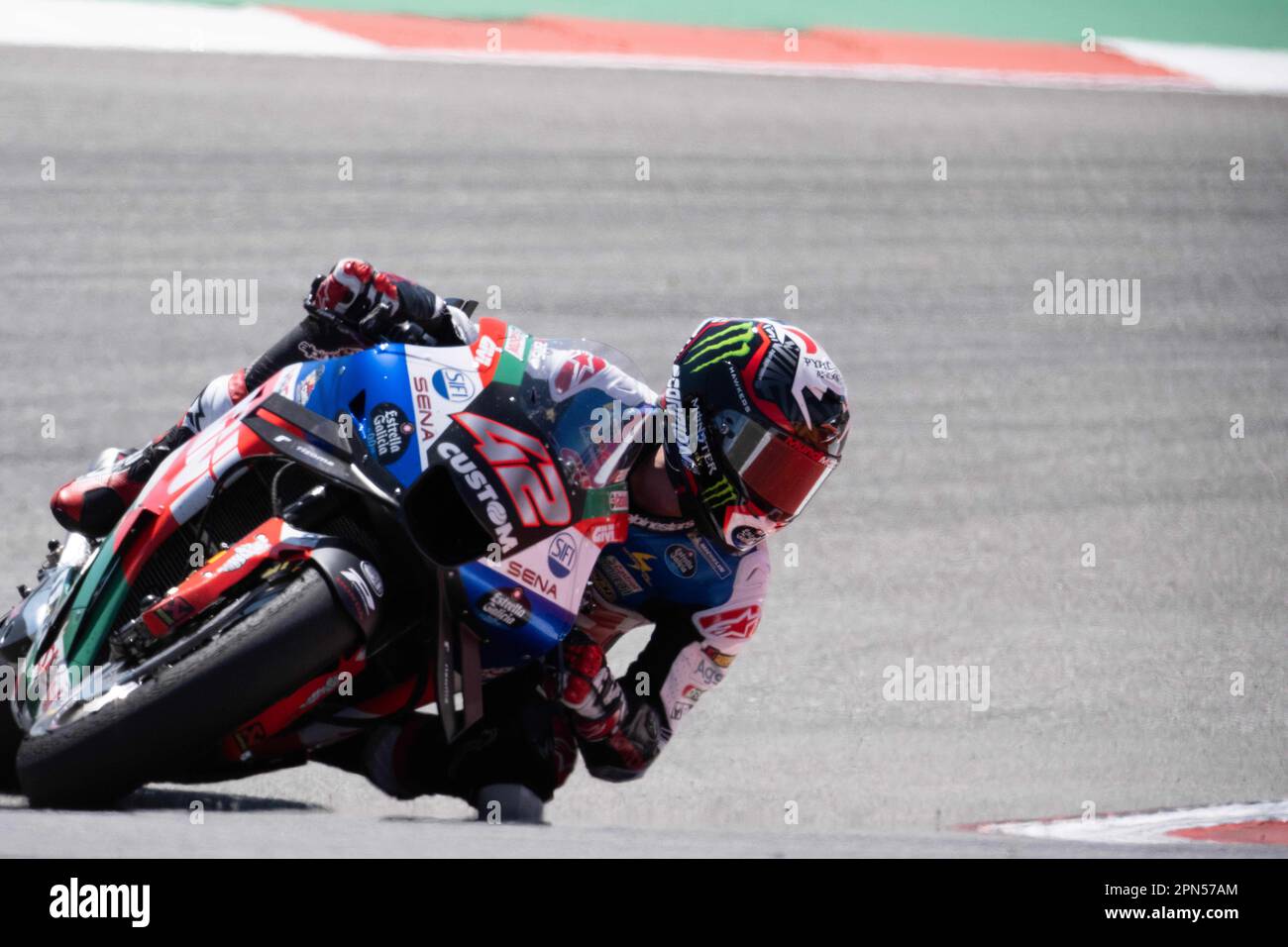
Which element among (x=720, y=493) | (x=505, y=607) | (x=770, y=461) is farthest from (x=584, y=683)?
(x=770, y=461)

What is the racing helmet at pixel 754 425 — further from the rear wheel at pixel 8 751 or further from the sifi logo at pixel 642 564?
the rear wheel at pixel 8 751

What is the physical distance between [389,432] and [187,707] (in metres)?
0.81

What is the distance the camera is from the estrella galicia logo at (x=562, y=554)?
12.9 ft

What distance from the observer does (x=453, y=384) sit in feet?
13.0

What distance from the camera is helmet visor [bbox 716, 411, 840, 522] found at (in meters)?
4.23

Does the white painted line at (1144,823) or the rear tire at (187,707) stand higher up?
the rear tire at (187,707)

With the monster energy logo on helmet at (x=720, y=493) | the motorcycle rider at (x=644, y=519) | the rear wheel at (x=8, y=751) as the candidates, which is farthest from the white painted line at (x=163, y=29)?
the monster energy logo on helmet at (x=720, y=493)

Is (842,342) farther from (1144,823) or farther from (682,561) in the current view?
(682,561)

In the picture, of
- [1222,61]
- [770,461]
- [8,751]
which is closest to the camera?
[8,751]

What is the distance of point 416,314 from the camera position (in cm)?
443

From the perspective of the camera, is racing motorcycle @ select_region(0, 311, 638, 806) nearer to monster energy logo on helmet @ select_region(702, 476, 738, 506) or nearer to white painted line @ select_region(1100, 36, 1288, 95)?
monster energy logo on helmet @ select_region(702, 476, 738, 506)

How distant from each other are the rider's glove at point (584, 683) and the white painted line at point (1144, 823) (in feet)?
4.53
